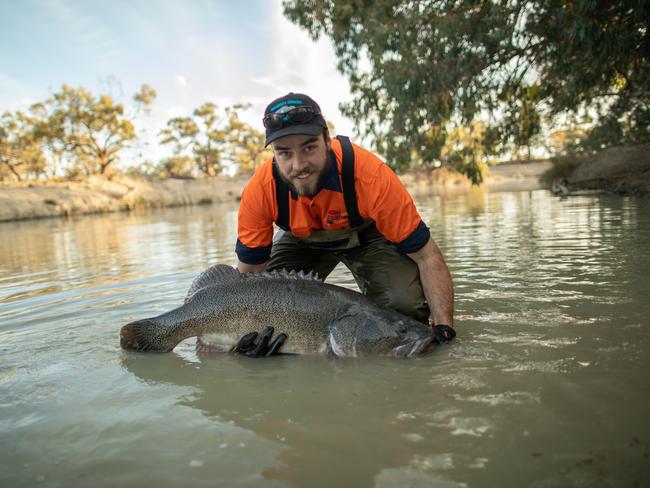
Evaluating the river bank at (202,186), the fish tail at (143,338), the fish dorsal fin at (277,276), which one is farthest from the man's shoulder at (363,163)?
the river bank at (202,186)

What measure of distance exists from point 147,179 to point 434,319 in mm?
49210

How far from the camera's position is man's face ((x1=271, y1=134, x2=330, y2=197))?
351cm

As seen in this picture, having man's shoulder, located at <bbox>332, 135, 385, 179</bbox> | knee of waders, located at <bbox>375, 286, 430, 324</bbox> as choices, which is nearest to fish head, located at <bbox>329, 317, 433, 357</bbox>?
knee of waders, located at <bbox>375, 286, 430, 324</bbox>

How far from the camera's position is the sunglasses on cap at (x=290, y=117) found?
135 inches

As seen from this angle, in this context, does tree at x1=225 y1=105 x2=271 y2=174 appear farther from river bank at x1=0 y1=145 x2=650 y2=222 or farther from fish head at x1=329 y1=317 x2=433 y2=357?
fish head at x1=329 y1=317 x2=433 y2=357

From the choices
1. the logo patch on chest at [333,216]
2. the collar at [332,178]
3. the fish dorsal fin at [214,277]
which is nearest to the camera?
the fish dorsal fin at [214,277]

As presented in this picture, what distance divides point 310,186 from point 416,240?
3.13ft

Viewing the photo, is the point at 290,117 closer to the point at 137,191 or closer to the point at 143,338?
the point at 143,338

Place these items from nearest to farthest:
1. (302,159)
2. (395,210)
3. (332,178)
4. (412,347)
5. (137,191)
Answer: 1. (412,347)
2. (302,159)
3. (395,210)
4. (332,178)
5. (137,191)

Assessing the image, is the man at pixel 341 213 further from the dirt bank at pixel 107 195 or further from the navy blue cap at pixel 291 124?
the dirt bank at pixel 107 195

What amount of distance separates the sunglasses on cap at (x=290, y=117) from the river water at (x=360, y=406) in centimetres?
173

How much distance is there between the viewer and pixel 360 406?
2514 mm

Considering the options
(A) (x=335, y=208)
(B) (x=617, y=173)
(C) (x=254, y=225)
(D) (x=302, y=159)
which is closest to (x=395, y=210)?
(A) (x=335, y=208)

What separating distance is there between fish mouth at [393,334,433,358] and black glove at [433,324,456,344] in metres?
0.06
